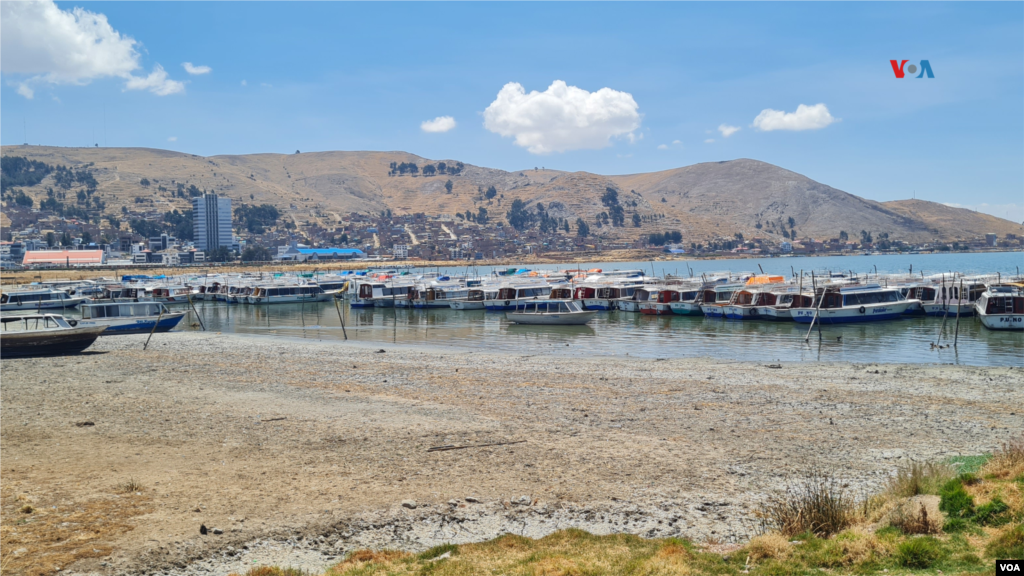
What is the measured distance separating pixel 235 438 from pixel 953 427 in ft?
49.4

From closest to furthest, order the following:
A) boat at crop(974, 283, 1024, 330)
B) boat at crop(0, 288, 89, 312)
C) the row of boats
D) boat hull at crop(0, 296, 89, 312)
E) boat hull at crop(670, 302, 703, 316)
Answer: boat at crop(974, 283, 1024, 330)
the row of boats
boat hull at crop(670, 302, 703, 316)
boat hull at crop(0, 296, 89, 312)
boat at crop(0, 288, 89, 312)

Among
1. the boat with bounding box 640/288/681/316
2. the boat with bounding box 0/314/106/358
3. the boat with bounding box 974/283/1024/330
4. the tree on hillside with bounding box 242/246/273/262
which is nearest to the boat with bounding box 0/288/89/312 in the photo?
the boat with bounding box 0/314/106/358

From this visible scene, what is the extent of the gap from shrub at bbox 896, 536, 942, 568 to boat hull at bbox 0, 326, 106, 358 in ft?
94.8

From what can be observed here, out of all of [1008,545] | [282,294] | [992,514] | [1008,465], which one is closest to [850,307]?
[1008,465]

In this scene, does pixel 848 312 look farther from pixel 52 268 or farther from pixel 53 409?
pixel 52 268

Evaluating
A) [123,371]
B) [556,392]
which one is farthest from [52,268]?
[556,392]

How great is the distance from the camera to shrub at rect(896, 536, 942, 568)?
22.9 feet

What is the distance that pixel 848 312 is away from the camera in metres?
45.1

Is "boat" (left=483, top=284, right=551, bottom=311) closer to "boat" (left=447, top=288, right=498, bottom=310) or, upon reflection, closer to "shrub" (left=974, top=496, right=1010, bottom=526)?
"boat" (left=447, top=288, right=498, bottom=310)

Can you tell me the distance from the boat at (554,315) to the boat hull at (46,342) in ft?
85.6

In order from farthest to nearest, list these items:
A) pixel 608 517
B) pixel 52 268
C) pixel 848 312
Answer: pixel 52 268, pixel 848 312, pixel 608 517

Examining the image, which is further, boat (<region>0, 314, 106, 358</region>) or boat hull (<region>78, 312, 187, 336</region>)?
boat hull (<region>78, 312, 187, 336</region>)

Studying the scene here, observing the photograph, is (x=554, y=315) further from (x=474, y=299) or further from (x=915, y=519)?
(x=915, y=519)

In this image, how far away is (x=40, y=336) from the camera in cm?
2655
